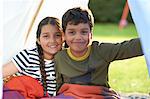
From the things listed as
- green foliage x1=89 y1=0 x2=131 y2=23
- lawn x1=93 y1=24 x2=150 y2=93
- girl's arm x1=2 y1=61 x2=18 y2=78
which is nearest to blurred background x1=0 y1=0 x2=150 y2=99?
lawn x1=93 y1=24 x2=150 y2=93

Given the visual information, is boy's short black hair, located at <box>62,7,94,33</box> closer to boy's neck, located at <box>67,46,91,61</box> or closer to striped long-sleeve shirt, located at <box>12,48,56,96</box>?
boy's neck, located at <box>67,46,91,61</box>

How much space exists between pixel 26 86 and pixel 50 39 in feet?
1.29

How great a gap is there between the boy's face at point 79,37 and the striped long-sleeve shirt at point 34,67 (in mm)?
325

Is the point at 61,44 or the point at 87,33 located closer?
the point at 87,33

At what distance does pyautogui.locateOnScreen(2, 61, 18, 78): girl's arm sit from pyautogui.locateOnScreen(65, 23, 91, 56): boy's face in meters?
0.60

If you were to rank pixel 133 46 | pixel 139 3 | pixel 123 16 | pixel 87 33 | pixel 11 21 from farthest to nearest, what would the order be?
pixel 123 16
pixel 11 21
pixel 87 33
pixel 133 46
pixel 139 3

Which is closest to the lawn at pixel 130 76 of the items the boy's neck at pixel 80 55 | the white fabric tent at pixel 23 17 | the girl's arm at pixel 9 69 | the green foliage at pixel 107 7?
the white fabric tent at pixel 23 17

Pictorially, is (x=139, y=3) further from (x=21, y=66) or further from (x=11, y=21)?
(x=11, y=21)

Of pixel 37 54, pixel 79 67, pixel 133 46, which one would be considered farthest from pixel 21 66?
pixel 133 46

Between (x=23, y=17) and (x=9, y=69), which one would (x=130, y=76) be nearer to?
(x=23, y=17)

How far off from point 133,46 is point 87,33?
39 cm

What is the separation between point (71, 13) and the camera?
12.9 ft

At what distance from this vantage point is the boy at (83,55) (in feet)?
12.5

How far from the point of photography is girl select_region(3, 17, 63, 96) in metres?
4.12
